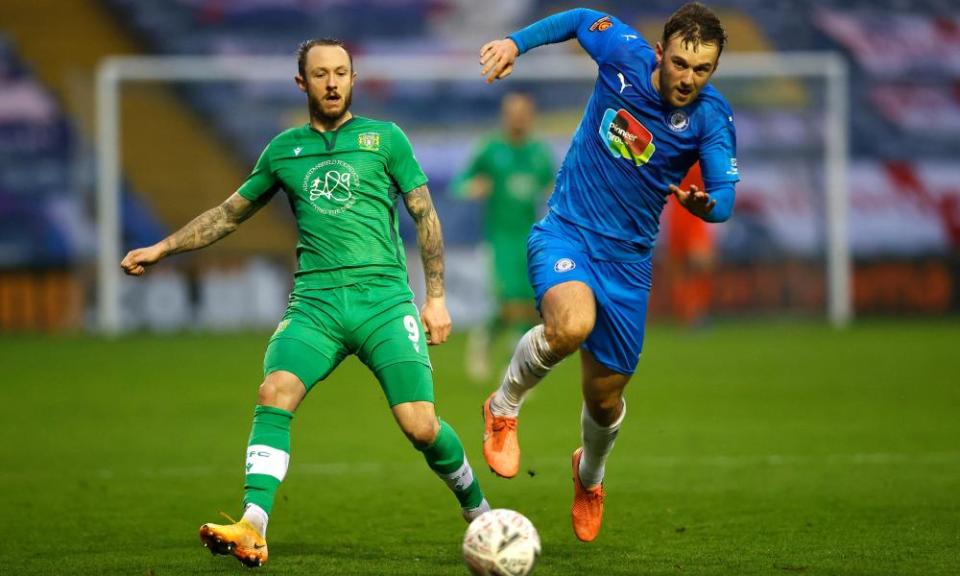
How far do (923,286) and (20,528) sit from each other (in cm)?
1820

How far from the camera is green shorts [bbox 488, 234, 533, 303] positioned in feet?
48.2

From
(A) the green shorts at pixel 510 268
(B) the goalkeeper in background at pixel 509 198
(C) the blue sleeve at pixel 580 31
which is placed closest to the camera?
(C) the blue sleeve at pixel 580 31

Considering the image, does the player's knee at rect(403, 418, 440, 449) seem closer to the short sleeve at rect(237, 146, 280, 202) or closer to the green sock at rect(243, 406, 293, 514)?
the green sock at rect(243, 406, 293, 514)

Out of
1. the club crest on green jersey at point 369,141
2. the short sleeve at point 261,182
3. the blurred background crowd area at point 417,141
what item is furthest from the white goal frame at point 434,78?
the club crest on green jersey at point 369,141

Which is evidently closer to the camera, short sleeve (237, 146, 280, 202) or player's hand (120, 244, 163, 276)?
player's hand (120, 244, 163, 276)

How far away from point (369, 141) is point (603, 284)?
130 cm

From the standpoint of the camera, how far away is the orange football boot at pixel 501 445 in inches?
269

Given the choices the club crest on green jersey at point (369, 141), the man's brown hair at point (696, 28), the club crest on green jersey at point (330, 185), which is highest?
the man's brown hair at point (696, 28)

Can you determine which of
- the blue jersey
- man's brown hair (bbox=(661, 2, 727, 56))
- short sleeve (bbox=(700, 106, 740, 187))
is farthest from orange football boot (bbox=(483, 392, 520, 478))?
man's brown hair (bbox=(661, 2, 727, 56))

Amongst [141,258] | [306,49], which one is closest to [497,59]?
[306,49]

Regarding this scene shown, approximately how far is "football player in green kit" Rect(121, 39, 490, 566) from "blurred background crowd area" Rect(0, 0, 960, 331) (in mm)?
14742

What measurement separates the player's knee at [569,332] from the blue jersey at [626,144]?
1.42 ft

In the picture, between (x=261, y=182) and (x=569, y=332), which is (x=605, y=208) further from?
(x=261, y=182)

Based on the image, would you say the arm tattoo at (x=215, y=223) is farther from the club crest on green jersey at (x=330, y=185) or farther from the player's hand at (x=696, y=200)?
the player's hand at (x=696, y=200)
